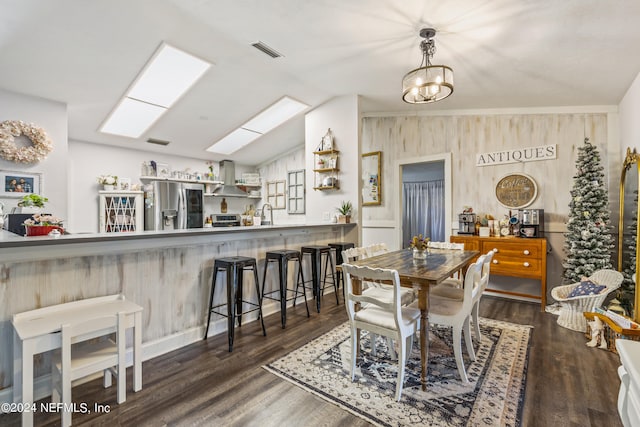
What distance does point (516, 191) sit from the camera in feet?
13.8

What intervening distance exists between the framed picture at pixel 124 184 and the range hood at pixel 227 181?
1592 mm

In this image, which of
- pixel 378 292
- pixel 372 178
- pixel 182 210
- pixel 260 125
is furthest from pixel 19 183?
pixel 372 178

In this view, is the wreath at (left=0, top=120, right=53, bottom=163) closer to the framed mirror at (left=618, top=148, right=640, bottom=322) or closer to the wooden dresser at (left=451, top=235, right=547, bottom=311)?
the wooden dresser at (left=451, top=235, right=547, bottom=311)

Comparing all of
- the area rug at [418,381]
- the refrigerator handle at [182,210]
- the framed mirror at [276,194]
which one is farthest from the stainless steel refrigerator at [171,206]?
the area rug at [418,381]

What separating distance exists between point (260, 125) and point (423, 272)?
4275 millimetres

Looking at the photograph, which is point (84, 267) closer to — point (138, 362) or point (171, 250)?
point (171, 250)

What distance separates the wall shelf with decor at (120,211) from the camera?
498cm

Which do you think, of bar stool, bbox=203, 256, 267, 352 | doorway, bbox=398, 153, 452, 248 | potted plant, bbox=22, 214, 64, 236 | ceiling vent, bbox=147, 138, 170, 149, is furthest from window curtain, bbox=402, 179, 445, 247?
potted plant, bbox=22, 214, 64, 236

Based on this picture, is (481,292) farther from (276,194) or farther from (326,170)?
(276,194)

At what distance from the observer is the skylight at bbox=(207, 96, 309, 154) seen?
195 inches

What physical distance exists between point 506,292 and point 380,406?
3.19m

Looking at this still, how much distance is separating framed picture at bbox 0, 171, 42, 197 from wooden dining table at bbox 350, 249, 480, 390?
12.6 feet

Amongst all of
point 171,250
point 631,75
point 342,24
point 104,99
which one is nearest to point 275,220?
point 104,99

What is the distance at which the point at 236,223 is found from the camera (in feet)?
22.1
